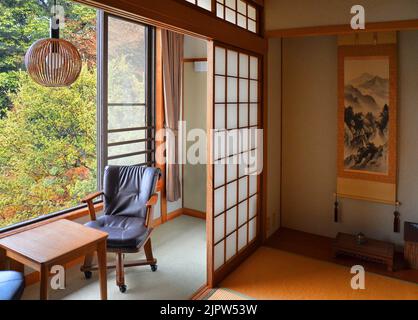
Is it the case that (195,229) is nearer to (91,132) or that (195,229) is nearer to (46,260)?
(91,132)

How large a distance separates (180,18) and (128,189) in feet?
5.67

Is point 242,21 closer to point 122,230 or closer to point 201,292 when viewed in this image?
point 122,230

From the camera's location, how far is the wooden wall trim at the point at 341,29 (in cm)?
301

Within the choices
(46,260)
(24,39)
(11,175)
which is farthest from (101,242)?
(24,39)

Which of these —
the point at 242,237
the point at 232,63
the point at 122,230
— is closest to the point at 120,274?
the point at 122,230

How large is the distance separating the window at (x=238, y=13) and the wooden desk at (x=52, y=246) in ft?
Answer: 6.75

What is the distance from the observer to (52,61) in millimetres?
2643

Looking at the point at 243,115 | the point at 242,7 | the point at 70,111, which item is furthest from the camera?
the point at 70,111

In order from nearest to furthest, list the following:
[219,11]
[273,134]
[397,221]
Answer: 1. [219,11]
2. [397,221]
3. [273,134]

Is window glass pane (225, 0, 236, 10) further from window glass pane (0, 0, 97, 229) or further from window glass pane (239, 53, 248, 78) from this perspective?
window glass pane (0, 0, 97, 229)

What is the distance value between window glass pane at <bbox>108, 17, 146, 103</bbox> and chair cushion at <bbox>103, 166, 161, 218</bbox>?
984 mm

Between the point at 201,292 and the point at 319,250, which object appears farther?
the point at 319,250

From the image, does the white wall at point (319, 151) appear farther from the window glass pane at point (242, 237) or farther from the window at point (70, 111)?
the window at point (70, 111)

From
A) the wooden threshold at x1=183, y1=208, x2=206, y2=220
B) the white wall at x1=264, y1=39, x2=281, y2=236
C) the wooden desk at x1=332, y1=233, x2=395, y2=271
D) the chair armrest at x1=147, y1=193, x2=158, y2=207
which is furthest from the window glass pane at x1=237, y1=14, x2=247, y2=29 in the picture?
the wooden threshold at x1=183, y1=208, x2=206, y2=220
